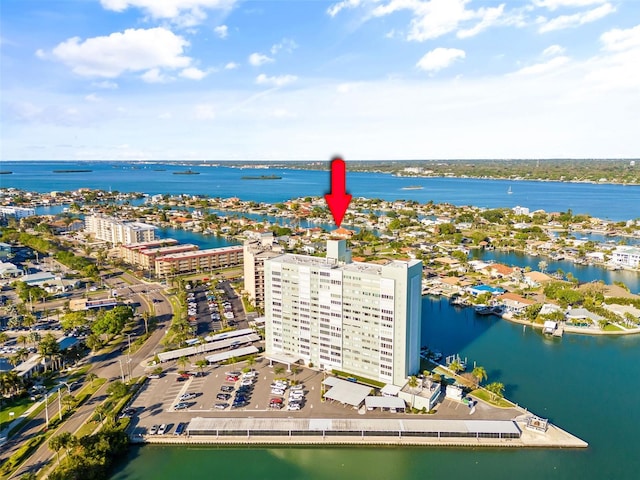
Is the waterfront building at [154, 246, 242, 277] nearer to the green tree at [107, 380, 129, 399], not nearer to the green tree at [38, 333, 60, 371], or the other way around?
the green tree at [38, 333, 60, 371]

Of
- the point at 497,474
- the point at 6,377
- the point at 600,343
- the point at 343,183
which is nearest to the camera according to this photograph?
the point at 343,183

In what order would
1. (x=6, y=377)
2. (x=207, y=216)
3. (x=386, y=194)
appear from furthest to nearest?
(x=386, y=194) < (x=207, y=216) < (x=6, y=377)

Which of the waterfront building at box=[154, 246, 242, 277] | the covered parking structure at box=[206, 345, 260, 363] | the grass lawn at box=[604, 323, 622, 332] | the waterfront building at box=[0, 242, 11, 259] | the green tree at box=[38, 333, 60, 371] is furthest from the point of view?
the waterfront building at box=[0, 242, 11, 259]

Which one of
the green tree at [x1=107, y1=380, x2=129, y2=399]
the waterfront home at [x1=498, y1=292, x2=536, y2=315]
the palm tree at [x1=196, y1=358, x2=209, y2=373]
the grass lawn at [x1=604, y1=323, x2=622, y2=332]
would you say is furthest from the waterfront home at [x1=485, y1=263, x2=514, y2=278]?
the green tree at [x1=107, y1=380, x2=129, y2=399]

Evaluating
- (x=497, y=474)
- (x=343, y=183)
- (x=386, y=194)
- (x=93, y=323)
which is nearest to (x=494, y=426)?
(x=497, y=474)

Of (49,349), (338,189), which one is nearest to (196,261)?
(49,349)

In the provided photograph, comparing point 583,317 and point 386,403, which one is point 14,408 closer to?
point 386,403

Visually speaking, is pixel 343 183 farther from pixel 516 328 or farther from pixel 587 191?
pixel 587 191
